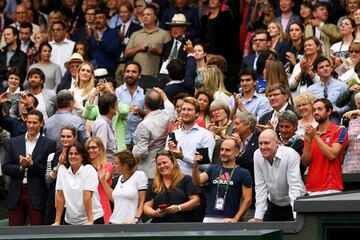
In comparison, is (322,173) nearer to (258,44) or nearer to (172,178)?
(172,178)

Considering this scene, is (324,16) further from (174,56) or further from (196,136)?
(196,136)

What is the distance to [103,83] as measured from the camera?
20250 millimetres

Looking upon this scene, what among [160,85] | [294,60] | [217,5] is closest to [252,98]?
[294,60]

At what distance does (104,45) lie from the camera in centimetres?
2381

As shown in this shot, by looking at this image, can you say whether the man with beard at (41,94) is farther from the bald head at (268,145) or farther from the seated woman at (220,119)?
the bald head at (268,145)

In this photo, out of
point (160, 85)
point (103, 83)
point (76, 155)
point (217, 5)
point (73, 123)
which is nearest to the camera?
point (76, 155)

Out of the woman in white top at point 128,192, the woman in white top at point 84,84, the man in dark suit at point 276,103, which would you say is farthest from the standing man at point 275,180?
the woman in white top at point 84,84

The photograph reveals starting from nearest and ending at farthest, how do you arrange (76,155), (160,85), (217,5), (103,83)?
1. (76,155)
2. (103,83)
3. (160,85)
4. (217,5)

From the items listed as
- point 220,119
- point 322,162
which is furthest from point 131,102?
point 322,162

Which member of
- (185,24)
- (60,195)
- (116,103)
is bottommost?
(60,195)

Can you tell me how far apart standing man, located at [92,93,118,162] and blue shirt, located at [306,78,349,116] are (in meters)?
2.69

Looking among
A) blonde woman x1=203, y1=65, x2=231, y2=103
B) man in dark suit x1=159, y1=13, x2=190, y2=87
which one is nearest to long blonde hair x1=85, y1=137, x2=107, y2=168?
blonde woman x1=203, y1=65, x2=231, y2=103

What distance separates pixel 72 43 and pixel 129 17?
1.12m

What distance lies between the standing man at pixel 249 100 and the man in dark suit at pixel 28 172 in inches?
104
